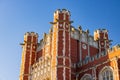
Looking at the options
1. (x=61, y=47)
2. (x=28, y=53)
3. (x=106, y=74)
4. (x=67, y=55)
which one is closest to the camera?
(x=106, y=74)

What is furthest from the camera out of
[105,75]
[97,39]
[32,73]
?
[97,39]

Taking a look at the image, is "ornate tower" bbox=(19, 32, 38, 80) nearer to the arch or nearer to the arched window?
the arch

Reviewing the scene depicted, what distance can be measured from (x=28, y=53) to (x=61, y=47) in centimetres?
1177

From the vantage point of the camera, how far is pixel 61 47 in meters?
46.3

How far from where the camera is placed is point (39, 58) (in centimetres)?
5412

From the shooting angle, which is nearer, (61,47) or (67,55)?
(67,55)

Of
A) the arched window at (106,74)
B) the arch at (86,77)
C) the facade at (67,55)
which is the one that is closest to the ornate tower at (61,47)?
the facade at (67,55)

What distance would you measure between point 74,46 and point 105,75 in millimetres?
11664

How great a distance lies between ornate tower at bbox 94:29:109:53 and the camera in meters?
55.8

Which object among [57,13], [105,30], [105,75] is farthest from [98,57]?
[105,30]

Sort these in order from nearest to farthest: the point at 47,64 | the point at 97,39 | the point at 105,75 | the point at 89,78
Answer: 1. the point at 105,75
2. the point at 89,78
3. the point at 47,64
4. the point at 97,39

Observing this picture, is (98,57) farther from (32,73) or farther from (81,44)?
(32,73)

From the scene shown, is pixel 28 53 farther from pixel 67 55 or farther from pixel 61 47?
pixel 67 55

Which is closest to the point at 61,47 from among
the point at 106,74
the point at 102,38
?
the point at 106,74
